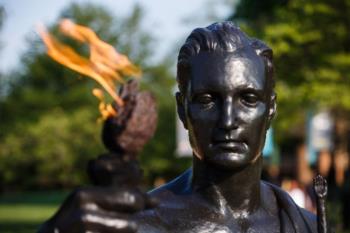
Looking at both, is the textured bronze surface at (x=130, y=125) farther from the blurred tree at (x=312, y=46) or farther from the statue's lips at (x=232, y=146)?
the blurred tree at (x=312, y=46)

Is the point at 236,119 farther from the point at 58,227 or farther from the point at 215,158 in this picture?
the point at 58,227

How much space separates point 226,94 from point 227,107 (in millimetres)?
64

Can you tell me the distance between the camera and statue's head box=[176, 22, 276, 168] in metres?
4.30

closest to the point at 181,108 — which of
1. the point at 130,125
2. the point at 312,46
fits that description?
the point at 130,125

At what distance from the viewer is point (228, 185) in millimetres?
4516

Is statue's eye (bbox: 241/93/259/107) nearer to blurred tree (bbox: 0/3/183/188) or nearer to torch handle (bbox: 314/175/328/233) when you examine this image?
torch handle (bbox: 314/175/328/233)

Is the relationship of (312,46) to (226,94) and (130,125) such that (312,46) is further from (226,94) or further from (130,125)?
(130,125)

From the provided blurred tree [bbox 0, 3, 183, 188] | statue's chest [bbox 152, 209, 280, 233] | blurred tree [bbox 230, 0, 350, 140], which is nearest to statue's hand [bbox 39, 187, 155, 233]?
statue's chest [bbox 152, 209, 280, 233]

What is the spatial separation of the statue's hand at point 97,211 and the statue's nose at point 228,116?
1.14 metres

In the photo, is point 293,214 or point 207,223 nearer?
point 207,223

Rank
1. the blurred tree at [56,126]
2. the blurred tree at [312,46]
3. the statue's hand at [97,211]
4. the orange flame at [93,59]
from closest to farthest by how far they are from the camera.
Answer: the statue's hand at [97,211] → the orange flame at [93,59] → the blurred tree at [312,46] → the blurred tree at [56,126]

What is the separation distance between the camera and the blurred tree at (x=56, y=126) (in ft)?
245

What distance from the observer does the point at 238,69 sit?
4375 mm

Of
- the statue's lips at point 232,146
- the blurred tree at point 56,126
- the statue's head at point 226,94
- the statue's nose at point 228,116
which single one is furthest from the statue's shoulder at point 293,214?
the blurred tree at point 56,126
